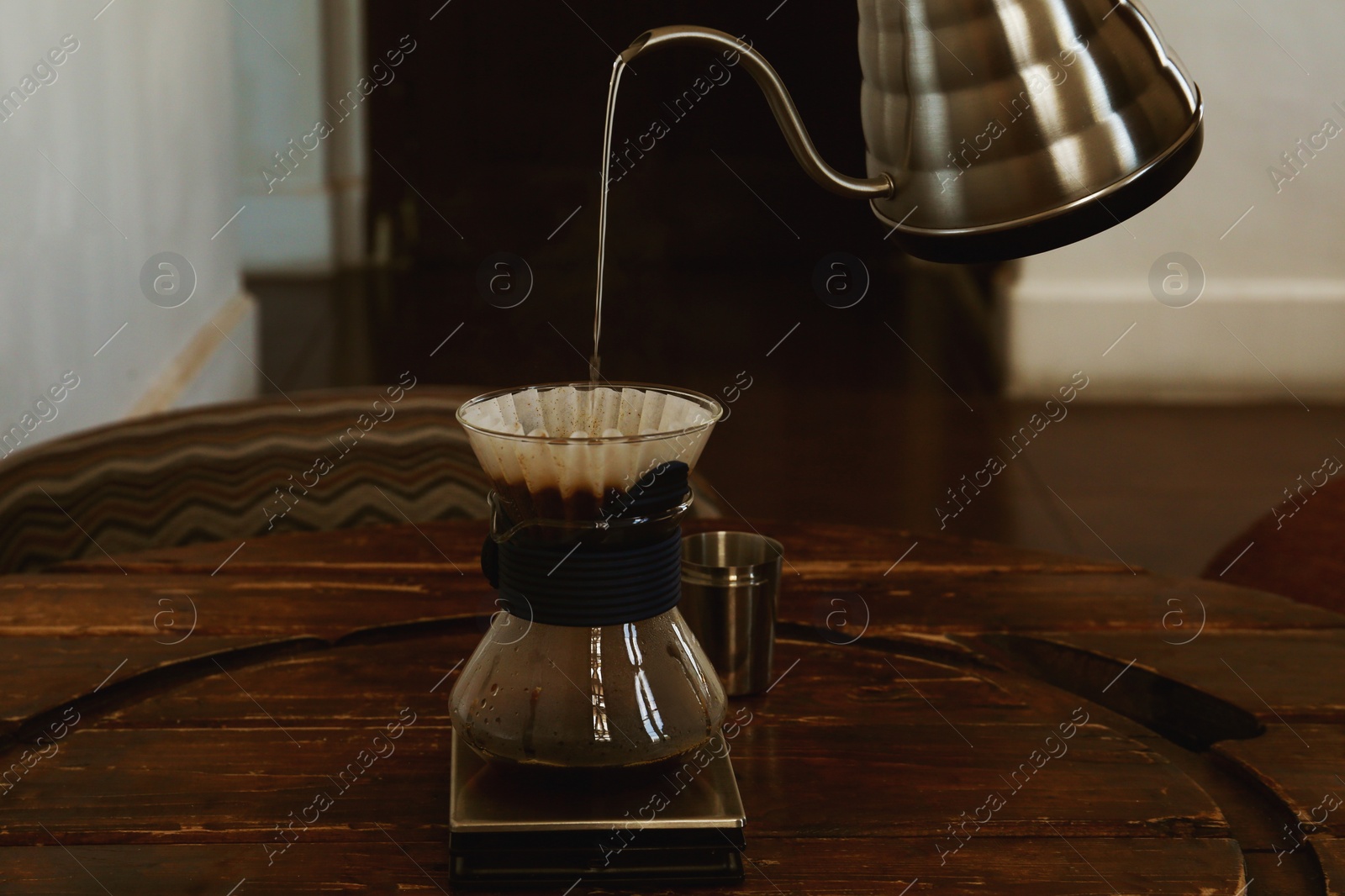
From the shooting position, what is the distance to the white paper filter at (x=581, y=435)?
1.96ft

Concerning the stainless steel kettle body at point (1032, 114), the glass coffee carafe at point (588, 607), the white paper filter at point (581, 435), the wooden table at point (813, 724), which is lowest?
the wooden table at point (813, 724)

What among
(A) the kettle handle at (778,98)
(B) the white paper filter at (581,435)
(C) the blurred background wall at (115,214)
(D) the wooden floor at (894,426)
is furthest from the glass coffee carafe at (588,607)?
(D) the wooden floor at (894,426)

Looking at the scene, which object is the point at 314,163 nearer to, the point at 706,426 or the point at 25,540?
the point at 25,540

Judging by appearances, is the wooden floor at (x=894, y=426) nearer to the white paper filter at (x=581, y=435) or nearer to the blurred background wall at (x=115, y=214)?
the blurred background wall at (x=115, y=214)

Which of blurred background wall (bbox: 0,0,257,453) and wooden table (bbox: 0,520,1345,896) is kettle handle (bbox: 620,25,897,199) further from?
blurred background wall (bbox: 0,0,257,453)

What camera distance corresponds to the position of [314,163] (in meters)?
4.91

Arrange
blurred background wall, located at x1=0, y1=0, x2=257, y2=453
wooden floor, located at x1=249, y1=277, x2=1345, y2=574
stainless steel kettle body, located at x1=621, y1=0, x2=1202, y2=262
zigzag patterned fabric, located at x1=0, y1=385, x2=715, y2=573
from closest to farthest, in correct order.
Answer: stainless steel kettle body, located at x1=621, y1=0, x2=1202, y2=262 < zigzag patterned fabric, located at x1=0, y1=385, x2=715, y2=573 < blurred background wall, located at x1=0, y1=0, x2=257, y2=453 < wooden floor, located at x1=249, y1=277, x2=1345, y2=574

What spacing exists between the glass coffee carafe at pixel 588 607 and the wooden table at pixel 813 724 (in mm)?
71

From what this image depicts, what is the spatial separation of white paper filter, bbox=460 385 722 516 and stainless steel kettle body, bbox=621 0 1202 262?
0.53 feet

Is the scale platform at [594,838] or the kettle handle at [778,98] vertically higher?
the kettle handle at [778,98]

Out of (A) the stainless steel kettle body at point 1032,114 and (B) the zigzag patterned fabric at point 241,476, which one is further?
(B) the zigzag patterned fabric at point 241,476

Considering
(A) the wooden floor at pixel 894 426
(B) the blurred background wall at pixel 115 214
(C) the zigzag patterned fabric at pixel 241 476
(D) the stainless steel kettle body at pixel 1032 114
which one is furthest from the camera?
(A) the wooden floor at pixel 894 426

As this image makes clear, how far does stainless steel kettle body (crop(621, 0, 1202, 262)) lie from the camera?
592mm

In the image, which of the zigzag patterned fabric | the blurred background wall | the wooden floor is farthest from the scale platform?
the wooden floor
